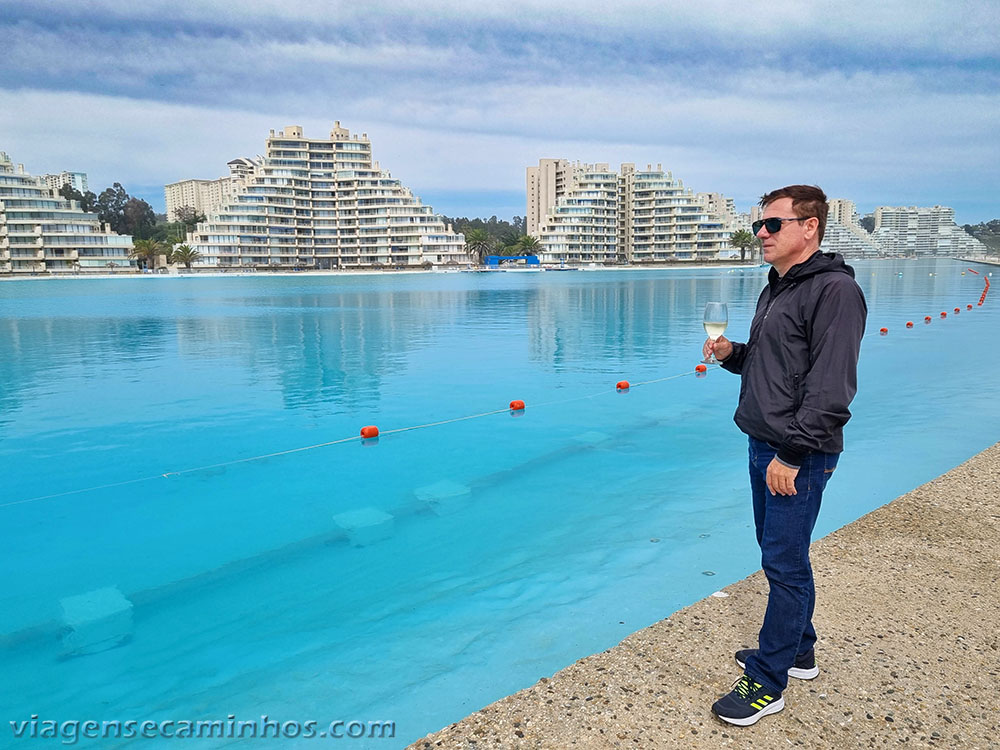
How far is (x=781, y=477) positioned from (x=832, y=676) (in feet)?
3.86

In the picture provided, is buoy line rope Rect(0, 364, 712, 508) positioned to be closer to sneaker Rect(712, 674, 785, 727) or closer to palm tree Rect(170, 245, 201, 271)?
sneaker Rect(712, 674, 785, 727)

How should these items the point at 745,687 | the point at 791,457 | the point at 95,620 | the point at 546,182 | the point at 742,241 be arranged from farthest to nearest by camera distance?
the point at 546,182
the point at 742,241
the point at 95,620
the point at 745,687
the point at 791,457

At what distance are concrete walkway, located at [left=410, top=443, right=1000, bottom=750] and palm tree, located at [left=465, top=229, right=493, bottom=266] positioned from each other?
138 meters

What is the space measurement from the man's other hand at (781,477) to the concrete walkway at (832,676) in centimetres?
101

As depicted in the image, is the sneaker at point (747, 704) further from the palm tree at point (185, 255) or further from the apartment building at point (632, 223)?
the apartment building at point (632, 223)

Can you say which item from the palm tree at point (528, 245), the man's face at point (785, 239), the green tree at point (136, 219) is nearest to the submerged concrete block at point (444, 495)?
the man's face at point (785, 239)

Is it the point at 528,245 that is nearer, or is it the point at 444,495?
the point at 444,495

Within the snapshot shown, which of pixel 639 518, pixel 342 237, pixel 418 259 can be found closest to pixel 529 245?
pixel 418 259

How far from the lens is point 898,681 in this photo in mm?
3141

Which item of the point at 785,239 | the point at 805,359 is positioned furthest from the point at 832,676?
the point at 785,239

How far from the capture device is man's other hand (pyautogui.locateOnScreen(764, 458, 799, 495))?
8.96 ft

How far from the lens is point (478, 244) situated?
469 ft

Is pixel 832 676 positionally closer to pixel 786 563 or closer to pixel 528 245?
pixel 786 563

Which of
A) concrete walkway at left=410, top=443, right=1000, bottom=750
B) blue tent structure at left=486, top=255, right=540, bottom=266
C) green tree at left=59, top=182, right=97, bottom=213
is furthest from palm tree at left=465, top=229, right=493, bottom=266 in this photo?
concrete walkway at left=410, top=443, right=1000, bottom=750
